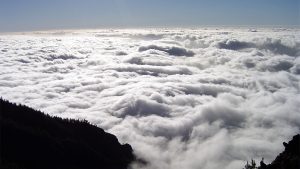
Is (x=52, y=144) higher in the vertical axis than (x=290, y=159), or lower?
lower

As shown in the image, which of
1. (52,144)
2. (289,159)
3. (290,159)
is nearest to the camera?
(290,159)

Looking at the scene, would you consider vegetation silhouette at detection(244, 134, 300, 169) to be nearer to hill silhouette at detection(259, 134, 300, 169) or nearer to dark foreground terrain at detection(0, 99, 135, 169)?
hill silhouette at detection(259, 134, 300, 169)

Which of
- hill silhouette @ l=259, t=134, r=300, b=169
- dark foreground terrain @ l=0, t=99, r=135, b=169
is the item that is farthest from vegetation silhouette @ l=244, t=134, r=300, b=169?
dark foreground terrain @ l=0, t=99, r=135, b=169

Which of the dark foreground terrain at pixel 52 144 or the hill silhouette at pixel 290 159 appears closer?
the hill silhouette at pixel 290 159

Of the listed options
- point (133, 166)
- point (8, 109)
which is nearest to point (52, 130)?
point (8, 109)

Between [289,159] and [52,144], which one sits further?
[52,144]

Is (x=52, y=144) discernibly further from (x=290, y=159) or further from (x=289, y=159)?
(x=290, y=159)

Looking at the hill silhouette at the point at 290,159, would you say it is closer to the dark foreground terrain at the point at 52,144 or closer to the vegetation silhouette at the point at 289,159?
the vegetation silhouette at the point at 289,159

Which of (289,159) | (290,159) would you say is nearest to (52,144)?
(289,159)

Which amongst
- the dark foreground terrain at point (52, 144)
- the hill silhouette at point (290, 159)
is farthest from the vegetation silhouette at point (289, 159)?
the dark foreground terrain at point (52, 144)

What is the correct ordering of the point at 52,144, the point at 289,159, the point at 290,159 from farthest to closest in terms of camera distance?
the point at 52,144 → the point at 289,159 → the point at 290,159
